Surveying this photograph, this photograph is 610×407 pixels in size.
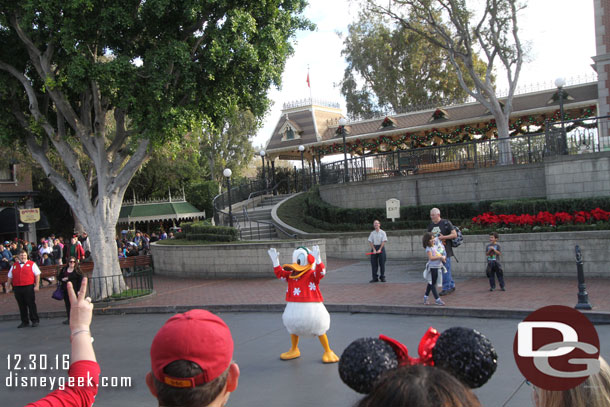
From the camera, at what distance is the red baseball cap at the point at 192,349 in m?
1.88

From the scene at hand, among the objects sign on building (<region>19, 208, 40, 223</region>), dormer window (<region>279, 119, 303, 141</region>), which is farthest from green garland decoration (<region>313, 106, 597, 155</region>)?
sign on building (<region>19, 208, 40, 223</region>)

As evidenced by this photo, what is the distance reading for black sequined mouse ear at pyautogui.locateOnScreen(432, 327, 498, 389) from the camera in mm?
1580

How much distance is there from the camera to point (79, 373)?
223 cm

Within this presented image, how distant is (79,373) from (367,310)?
9130 mm

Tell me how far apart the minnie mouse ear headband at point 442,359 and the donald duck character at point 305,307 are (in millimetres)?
5948

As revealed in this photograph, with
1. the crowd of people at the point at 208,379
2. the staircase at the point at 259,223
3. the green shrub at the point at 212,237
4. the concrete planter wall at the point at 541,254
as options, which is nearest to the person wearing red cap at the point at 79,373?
the crowd of people at the point at 208,379

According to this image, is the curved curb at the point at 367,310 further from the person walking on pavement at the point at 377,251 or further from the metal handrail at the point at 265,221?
the metal handrail at the point at 265,221

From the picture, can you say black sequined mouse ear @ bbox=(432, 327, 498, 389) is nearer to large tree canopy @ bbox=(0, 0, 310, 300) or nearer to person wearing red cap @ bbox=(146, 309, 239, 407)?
person wearing red cap @ bbox=(146, 309, 239, 407)

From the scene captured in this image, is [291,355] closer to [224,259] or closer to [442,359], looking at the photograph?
A: [442,359]

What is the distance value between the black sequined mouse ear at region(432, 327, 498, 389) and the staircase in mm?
21116

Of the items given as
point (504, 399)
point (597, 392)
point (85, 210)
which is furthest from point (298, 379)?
point (85, 210)

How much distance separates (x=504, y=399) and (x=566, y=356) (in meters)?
4.62

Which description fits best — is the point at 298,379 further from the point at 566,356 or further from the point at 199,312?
the point at 566,356

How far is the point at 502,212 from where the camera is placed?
51.7ft
